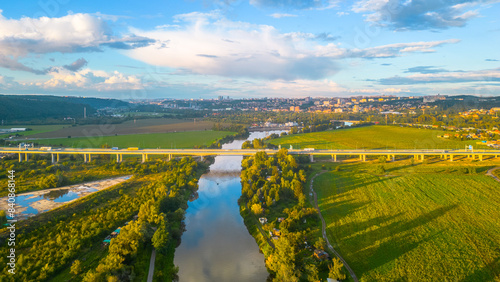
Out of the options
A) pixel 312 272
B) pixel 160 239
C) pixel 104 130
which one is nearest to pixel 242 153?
pixel 160 239

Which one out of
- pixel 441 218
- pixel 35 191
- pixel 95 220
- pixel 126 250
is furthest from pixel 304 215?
pixel 35 191

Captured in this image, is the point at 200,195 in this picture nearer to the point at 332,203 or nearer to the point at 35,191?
the point at 332,203

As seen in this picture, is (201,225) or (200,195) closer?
(201,225)

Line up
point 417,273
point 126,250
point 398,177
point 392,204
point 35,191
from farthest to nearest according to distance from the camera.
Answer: point 398,177 → point 35,191 → point 392,204 → point 126,250 → point 417,273

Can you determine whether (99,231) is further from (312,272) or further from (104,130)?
(104,130)

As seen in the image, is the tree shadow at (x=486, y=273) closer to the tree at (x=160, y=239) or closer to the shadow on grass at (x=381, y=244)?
the shadow on grass at (x=381, y=244)

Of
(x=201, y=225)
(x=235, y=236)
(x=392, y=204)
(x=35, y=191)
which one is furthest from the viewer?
(x=35, y=191)

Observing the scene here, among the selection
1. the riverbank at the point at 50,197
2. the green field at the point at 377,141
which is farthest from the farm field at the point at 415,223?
the riverbank at the point at 50,197
